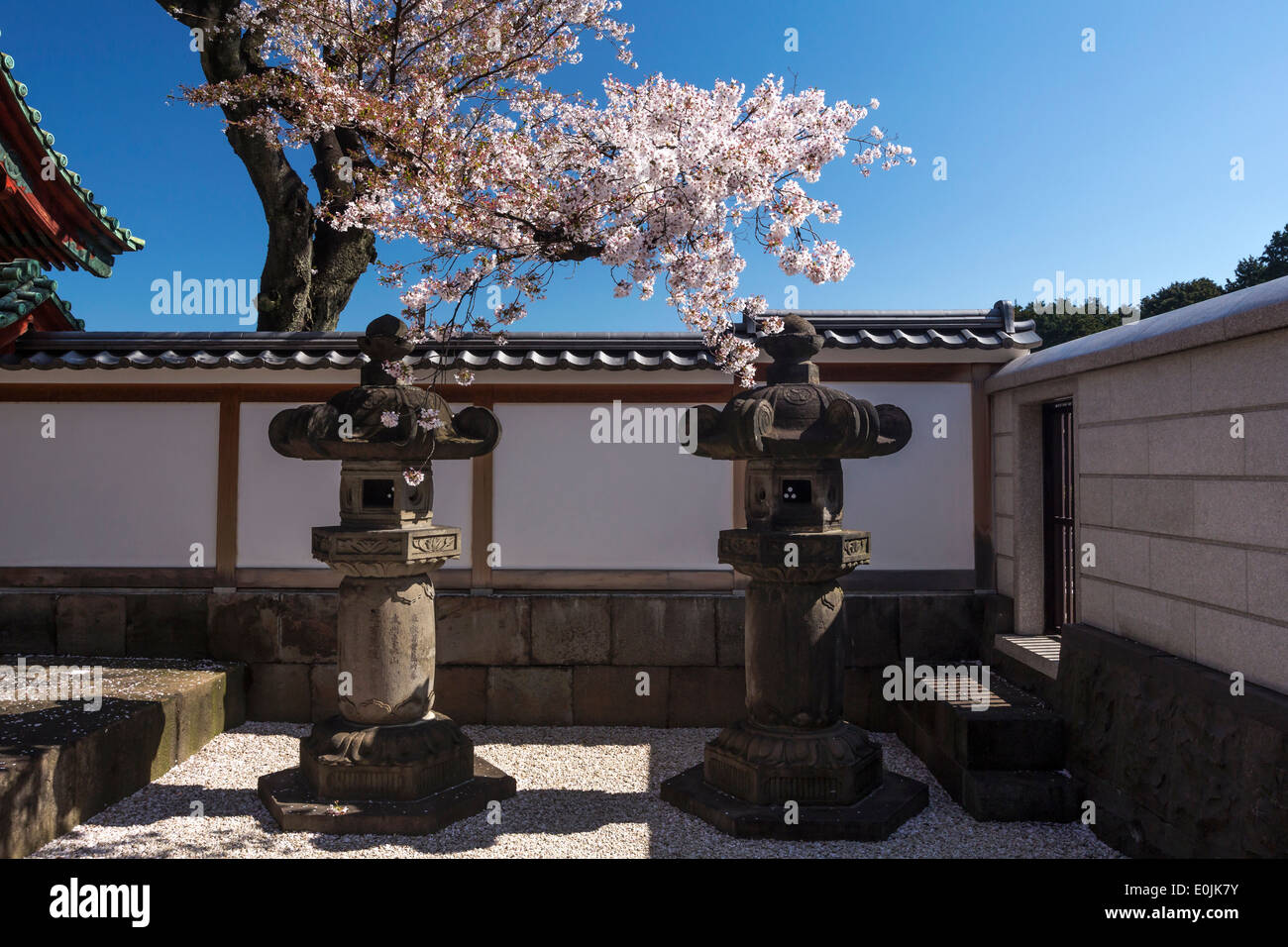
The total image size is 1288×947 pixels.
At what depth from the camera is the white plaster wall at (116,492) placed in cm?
746

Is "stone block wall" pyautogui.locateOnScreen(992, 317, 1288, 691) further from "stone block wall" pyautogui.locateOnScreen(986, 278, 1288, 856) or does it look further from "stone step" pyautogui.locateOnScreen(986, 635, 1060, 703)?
"stone step" pyautogui.locateOnScreen(986, 635, 1060, 703)

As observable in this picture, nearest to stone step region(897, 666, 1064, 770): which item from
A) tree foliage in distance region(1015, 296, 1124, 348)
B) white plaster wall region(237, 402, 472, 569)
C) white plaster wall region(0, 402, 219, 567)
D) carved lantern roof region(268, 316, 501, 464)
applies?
carved lantern roof region(268, 316, 501, 464)

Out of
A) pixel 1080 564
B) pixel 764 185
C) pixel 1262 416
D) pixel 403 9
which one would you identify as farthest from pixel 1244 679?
pixel 403 9

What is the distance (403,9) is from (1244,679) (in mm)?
11563

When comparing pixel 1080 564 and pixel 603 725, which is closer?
pixel 1080 564

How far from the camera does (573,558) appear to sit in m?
7.38

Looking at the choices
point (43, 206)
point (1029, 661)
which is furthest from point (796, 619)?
point (43, 206)

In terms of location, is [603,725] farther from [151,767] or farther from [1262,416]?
[1262,416]

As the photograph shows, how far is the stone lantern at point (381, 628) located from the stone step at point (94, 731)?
1.08m

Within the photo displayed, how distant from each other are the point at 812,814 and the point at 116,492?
7.24 metres

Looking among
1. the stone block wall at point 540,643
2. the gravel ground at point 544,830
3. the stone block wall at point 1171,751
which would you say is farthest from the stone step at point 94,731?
the stone block wall at point 1171,751

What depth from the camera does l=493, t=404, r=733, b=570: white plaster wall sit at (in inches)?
A: 291

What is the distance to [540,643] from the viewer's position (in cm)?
725

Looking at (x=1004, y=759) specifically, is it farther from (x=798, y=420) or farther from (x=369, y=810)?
(x=369, y=810)
